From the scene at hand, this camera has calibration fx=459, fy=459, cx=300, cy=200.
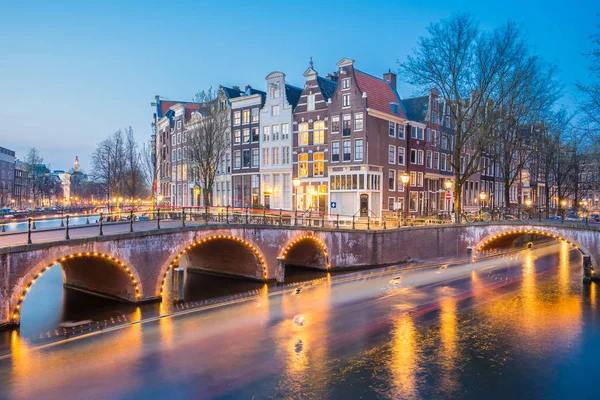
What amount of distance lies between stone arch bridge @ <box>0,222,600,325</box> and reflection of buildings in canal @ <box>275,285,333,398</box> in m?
5.43

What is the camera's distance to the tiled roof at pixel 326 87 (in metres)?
44.9

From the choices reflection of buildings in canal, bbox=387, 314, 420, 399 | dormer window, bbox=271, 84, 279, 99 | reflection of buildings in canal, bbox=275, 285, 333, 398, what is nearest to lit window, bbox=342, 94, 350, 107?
dormer window, bbox=271, 84, 279, 99

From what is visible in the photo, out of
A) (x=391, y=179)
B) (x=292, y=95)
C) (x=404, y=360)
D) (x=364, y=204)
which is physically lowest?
(x=404, y=360)

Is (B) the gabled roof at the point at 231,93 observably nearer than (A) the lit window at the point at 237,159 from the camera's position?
No

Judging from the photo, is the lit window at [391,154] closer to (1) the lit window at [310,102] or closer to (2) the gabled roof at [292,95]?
(1) the lit window at [310,102]

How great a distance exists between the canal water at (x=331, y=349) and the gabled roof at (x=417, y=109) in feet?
89.3

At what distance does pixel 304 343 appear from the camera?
606 inches

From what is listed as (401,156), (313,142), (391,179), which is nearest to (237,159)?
(313,142)

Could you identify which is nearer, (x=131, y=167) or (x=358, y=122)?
(x=358, y=122)

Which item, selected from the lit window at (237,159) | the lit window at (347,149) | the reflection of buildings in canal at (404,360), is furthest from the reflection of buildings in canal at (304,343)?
the lit window at (237,159)

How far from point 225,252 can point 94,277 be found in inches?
326

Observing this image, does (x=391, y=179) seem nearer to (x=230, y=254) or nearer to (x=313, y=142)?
(x=313, y=142)

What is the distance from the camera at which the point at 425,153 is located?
48469 mm

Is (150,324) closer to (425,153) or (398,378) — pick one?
(398,378)
